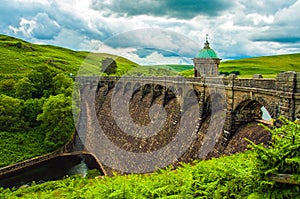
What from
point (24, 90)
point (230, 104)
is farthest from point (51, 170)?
point (230, 104)

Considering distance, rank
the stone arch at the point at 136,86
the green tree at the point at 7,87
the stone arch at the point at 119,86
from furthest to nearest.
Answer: the green tree at the point at 7,87 → the stone arch at the point at 119,86 → the stone arch at the point at 136,86

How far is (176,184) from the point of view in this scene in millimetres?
8164

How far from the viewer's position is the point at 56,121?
49.4 meters

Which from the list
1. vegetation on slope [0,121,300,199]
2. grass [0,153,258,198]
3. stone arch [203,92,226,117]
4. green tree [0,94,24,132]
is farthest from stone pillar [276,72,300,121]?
green tree [0,94,24,132]

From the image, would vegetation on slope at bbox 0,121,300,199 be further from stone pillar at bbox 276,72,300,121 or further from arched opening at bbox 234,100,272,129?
arched opening at bbox 234,100,272,129

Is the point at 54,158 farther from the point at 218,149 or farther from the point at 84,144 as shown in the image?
the point at 218,149

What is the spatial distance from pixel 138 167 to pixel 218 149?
1286 centimetres

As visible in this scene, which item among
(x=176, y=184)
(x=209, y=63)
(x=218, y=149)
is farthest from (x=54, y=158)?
(x=176, y=184)

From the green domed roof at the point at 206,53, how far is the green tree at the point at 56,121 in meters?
29.0

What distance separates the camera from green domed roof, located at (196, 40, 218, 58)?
34500 mm

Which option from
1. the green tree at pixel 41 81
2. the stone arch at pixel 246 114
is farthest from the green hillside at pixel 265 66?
the stone arch at pixel 246 114

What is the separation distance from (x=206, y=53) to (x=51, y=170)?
3097cm

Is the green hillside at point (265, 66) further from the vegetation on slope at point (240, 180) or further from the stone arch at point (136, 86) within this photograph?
the vegetation on slope at point (240, 180)

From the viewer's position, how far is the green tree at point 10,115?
155 ft
